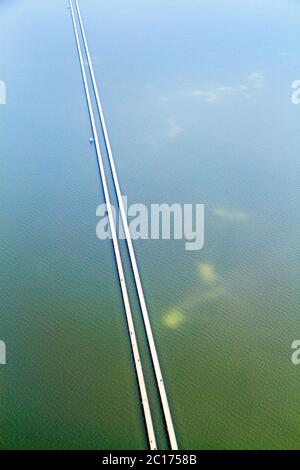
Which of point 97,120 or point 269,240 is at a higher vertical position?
point 97,120

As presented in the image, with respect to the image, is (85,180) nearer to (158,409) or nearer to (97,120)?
(97,120)

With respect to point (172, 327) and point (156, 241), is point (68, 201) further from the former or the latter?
point (172, 327)

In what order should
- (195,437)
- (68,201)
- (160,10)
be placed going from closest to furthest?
(195,437) < (68,201) < (160,10)

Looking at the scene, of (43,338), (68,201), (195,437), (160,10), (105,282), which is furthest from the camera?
(160,10)

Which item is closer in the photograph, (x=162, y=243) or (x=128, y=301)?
(x=128, y=301)

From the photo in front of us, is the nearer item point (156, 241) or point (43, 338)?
point (43, 338)

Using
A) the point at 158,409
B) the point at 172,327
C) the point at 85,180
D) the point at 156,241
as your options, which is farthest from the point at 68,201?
the point at 158,409

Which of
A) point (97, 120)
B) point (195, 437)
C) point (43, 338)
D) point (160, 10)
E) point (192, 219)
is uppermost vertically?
point (160, 10)

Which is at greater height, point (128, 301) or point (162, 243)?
point (162, 243)
